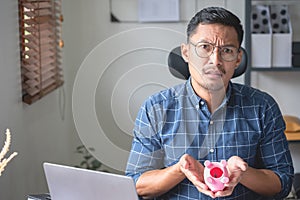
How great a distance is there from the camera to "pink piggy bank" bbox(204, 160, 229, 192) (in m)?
1.45

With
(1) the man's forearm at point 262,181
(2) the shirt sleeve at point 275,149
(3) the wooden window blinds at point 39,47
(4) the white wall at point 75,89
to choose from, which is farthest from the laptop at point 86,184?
(3) the wooden window blinds at point 39,47

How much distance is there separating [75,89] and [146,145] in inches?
12.6

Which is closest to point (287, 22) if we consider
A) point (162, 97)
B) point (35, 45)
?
point (35, 45)

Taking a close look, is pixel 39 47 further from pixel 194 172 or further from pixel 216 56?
pixel 194 172

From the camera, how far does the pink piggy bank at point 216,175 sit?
1454mm

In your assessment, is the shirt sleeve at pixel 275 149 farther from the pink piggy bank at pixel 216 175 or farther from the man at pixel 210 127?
the pink piggy bank at pixel 216 175

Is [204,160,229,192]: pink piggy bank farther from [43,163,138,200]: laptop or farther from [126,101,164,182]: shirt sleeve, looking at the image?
[126,101,164,182]: shirt sleeve

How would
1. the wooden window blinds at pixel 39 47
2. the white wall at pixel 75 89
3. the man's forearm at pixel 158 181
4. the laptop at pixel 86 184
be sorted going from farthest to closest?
1. the wooden window blinds at pixel 39 47
2. the white wall at pixel 75 89
3. the man's forearm at pixel 158 181
4. the laptop at pixel 86 184

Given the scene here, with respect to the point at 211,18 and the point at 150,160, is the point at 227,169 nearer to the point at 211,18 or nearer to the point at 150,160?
the point at 150,160

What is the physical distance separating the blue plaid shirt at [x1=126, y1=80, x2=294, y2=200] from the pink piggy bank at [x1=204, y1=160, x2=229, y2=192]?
29 centimetres

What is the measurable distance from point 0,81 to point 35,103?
526 millimetres

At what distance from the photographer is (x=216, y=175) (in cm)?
146

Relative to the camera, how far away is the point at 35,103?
2.83m

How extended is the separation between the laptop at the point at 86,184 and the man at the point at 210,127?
0.27 meters
